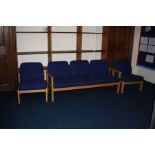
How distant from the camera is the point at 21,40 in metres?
4.55

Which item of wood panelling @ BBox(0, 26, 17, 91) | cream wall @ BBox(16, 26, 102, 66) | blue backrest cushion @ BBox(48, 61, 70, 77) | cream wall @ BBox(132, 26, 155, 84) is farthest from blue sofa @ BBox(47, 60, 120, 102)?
cream wall @ BBox(132, 26, 155, 84)

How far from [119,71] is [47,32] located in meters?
2.10

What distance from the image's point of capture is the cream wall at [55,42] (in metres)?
4.57

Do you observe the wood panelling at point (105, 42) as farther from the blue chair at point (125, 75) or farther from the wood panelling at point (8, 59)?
the wood panelling at point (8, 59)

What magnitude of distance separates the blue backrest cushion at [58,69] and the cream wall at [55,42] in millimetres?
531

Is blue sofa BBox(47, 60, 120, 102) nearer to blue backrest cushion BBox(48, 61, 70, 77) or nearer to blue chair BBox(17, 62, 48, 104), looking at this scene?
blue backrest cushion BBox(48, 61, 70, 77)

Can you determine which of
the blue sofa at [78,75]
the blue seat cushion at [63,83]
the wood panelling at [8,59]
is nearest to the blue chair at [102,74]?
the blue sofa at [78,75]

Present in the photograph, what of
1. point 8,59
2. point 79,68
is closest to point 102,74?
point 79,68

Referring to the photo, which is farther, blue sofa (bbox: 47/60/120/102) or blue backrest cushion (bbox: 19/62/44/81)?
blue backrest cushion (bbox: 19/62/44/81)

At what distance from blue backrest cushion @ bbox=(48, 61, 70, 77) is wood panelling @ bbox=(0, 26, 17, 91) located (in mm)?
880

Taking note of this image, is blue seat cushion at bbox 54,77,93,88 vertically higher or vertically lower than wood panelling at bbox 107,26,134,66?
lower

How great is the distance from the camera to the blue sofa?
4.09 metres

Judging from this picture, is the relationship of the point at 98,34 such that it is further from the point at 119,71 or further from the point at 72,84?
the point at 72,84
